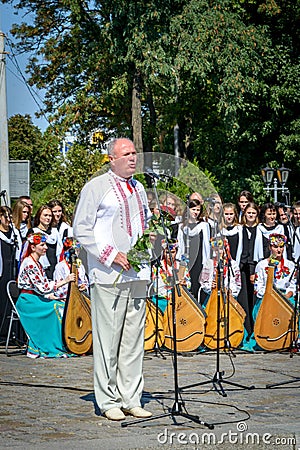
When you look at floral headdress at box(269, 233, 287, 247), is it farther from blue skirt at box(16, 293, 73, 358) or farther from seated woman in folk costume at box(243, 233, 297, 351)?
blue skirt at box(16, 293, 73, 358)

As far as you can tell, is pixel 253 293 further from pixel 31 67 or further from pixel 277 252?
pixel 31 67

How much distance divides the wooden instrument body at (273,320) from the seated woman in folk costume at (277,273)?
0.47 feet

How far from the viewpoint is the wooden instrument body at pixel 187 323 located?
454 inches

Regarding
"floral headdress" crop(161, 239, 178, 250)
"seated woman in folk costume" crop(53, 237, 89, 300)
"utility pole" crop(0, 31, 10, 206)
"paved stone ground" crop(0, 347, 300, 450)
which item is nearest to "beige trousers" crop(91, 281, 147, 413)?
"paved stone ground" crop(0, 347, 300, 450)

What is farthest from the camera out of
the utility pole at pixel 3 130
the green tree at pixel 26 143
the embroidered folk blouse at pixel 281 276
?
the green tree at pixel 26 143

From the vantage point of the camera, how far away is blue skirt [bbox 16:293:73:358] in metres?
11.4

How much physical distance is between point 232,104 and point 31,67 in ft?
27.4

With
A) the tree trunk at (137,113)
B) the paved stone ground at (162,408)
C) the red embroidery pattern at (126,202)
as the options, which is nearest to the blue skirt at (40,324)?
the paved stone ground at (162,408)

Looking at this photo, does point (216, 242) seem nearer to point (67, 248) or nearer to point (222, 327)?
point (222, 327)

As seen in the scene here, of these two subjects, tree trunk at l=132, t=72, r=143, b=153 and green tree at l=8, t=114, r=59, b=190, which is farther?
green tree at l=8, t=114, r=59, b=190

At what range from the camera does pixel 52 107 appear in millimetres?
33531

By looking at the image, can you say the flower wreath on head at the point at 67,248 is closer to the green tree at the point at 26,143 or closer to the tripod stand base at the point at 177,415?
the tripod stand base at the point at 177,415

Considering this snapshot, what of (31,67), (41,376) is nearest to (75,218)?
(41,376)

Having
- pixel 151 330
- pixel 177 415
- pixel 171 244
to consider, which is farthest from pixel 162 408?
pixel 151 330
